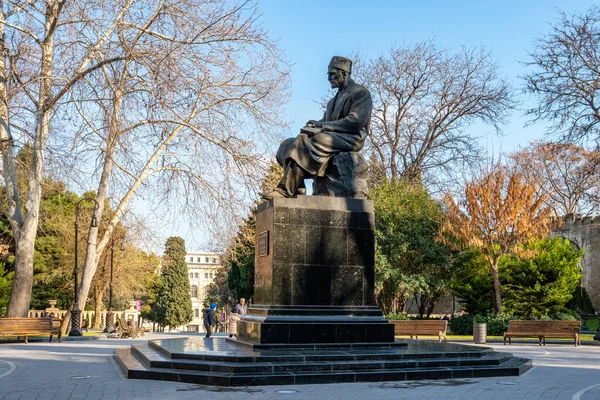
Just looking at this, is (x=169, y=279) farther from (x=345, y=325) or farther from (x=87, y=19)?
(x=345, y=325)

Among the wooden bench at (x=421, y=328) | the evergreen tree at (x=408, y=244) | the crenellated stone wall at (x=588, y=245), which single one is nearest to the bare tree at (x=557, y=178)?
the crenellated stone wall at (x=588, y=245)

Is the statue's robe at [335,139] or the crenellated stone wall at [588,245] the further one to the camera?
the crenellated stone wall at [588,245]

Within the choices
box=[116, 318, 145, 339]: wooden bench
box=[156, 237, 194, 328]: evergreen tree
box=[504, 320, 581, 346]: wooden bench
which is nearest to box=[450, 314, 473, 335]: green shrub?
box=[504, 320, 581, 346]: wooden bench

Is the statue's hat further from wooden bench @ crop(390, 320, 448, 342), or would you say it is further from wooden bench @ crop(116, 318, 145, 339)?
wooden bench @ crop(116, 318, 145, 339)

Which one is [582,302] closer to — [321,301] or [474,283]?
[474,283]

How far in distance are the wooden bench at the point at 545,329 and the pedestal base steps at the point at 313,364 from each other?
10.2 metres

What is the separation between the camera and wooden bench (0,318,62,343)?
1759cm

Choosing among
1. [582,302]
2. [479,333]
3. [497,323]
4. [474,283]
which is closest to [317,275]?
[479,333]

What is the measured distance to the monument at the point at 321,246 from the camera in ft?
33.8

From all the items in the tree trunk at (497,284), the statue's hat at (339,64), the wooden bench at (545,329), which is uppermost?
the statue's hat at (339,64)

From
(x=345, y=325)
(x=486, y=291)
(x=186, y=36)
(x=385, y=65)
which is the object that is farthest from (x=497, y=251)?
(x=345, y=325)

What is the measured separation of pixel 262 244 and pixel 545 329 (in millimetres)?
12471

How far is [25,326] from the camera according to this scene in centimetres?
1783

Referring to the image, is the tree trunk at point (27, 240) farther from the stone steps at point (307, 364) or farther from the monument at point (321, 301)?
the stone steps at point (307, 364)
